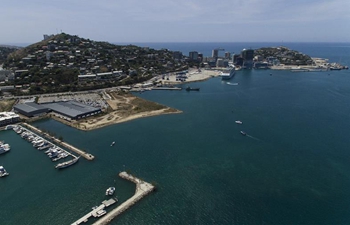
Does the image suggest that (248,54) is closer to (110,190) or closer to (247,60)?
(247,60)

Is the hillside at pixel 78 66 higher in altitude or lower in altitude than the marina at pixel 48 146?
higher

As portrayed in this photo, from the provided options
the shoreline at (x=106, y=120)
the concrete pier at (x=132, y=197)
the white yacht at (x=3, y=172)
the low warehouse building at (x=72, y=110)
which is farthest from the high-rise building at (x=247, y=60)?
the white yacht at (x=3, y=172)

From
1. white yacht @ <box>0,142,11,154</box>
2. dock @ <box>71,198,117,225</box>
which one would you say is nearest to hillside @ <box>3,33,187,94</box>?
white yacht @ <box>0,142,11,154</box>

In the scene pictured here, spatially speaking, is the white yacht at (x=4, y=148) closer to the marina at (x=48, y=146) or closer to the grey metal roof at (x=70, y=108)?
the marina at (x=48, y=146)

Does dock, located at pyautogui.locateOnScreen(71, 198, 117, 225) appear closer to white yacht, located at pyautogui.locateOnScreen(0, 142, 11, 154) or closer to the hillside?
white yacht, located at pyautogui.locateOnScreen(0, 142, 11, 154)

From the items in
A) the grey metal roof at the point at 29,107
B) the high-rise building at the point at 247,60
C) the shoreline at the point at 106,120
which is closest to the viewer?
the shoreline at the point at 106,120

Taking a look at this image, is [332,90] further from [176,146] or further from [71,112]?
[71,112]

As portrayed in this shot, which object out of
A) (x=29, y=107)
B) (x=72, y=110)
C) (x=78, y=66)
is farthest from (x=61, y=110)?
(x=78, y=66)

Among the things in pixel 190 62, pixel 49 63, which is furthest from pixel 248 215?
pixel 190 62
